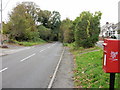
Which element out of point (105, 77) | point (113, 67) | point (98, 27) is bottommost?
point (105, 77)

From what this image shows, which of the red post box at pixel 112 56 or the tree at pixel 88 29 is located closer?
the red post box at pixel 112 56

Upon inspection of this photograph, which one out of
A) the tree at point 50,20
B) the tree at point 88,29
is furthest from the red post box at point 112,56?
the tree at point 50,20

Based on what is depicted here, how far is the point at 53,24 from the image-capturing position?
329 ft

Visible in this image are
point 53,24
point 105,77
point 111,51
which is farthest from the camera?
point 53,24

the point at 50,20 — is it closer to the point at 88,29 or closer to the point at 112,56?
the point at 88,29

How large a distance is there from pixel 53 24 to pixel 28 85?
93920mm

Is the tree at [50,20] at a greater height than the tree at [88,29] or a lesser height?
greater

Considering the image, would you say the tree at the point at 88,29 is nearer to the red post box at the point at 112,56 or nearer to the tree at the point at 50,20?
the red post box at the point at 112,56

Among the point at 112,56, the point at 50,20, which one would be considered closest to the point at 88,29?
the point at 112,56

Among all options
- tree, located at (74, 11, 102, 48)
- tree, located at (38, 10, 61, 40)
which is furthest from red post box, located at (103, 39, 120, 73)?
tree, located at (38, 10, 61, 40)

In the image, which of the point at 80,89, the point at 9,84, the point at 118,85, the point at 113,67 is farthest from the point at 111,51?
the point at 9,84

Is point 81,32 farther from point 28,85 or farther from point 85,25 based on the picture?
point 28,85

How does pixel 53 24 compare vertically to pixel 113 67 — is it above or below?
above

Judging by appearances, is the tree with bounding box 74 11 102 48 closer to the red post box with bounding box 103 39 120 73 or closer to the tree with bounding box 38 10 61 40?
the red post box with bounding box 103 39 120 73
